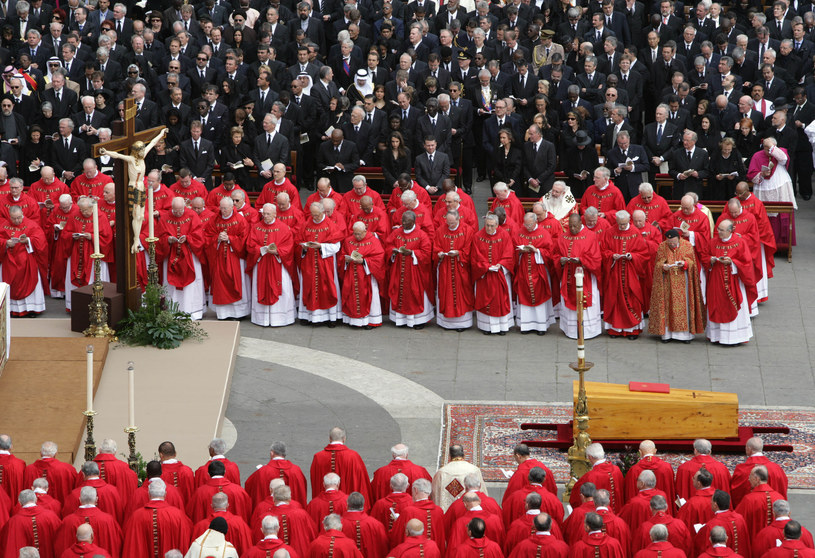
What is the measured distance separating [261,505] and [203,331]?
7.41 m

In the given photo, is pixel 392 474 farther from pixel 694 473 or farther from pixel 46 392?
pixel 46 392

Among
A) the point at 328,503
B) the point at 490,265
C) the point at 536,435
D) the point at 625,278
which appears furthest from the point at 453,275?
the point at 328,503

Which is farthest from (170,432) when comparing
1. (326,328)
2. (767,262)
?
(767,262)

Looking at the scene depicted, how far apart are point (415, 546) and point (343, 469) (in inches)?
103

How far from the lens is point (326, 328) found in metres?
24.0

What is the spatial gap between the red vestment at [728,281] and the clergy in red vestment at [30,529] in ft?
37.4

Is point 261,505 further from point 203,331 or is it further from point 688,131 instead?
point 688,131

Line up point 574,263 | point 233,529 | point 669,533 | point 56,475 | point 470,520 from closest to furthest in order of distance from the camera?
point 470,520, point 669,533, point 233,529, point 56,475, point 574,263

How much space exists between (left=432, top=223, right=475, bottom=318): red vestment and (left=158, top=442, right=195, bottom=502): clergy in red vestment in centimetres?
825

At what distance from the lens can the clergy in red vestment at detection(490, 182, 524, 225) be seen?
2480cm

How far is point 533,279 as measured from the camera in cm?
2348

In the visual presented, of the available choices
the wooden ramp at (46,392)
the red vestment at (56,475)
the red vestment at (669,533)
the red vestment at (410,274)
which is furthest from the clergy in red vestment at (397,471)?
the red vestment at (410,274)

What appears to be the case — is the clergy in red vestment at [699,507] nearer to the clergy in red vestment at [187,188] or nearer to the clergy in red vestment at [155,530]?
the clergy in red vestment at [155,530]

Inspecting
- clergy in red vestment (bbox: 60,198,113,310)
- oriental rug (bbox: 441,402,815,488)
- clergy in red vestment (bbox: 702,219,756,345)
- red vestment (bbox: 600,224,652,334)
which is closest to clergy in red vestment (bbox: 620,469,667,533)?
oriental rug (bbox: 441,402,815,488)
